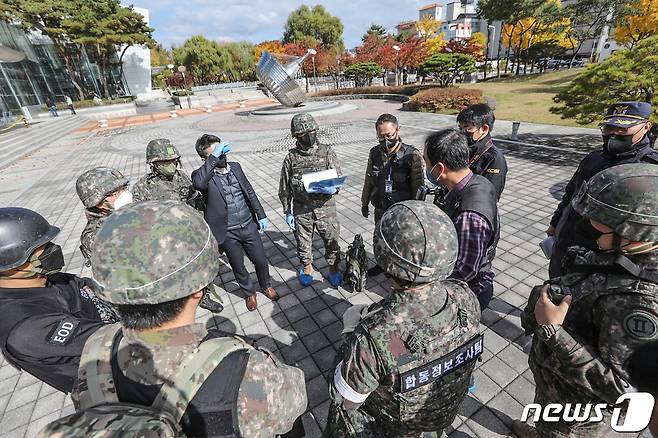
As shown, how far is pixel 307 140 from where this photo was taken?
4.05 meters

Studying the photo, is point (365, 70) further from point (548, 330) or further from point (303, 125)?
point (548, 330)

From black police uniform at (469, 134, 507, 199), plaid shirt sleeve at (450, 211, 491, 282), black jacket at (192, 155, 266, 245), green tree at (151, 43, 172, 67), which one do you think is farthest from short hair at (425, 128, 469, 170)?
green tree at (151, 43, 172, 67)

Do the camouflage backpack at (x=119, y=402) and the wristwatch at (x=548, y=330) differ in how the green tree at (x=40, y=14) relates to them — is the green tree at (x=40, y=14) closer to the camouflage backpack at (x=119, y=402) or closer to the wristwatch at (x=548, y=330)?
the camouflage backpack at (x=119, y=402)

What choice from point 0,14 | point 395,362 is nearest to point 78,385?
point 395,362

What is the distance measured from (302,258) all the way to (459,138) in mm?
2847

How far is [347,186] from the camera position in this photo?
8164 mm

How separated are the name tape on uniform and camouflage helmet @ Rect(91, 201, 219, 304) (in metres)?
1.09

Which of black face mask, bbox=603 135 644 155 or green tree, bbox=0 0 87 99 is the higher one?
green tree, bbox=0 0 87 99

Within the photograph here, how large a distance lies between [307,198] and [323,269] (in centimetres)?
129

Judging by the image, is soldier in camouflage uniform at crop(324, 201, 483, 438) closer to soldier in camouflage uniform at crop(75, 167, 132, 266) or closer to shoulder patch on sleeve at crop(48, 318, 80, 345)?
shoulder patch on sleeve at crop(48, 318, 80, 345)

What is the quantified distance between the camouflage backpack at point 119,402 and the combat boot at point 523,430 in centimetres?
254

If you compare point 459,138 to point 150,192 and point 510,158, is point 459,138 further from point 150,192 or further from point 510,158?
point 510,158

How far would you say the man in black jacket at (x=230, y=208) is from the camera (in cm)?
356

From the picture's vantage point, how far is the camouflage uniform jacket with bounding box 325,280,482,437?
1452 mm
